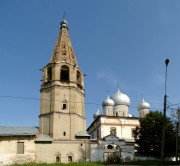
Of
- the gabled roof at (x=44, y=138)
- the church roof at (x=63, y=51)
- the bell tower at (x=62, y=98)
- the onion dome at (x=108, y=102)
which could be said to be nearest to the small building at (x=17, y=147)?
the gabled roof at (x=44, y=138)

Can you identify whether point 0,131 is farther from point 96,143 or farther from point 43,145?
point 96,143

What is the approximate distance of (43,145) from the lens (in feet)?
109

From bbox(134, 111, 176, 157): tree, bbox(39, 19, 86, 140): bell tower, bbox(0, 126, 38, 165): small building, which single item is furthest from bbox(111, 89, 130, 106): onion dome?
bbox(0, 126, 38, 165): small building

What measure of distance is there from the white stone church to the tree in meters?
2.48

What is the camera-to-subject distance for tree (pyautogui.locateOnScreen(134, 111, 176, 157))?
122ft

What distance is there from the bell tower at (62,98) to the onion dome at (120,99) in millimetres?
16344

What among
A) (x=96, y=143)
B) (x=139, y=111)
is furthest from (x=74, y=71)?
(x=139, y=111)

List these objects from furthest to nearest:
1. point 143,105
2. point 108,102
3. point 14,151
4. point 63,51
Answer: point 143,105
point 108,102
point 63,51
point 14,151

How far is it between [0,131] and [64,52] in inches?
501

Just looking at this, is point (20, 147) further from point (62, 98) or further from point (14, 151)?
point (62, 98)

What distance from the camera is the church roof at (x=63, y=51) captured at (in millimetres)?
38188

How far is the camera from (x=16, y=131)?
34.1 meters

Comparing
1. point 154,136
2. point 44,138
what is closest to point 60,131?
point 44,138

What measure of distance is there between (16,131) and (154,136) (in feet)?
56.4
